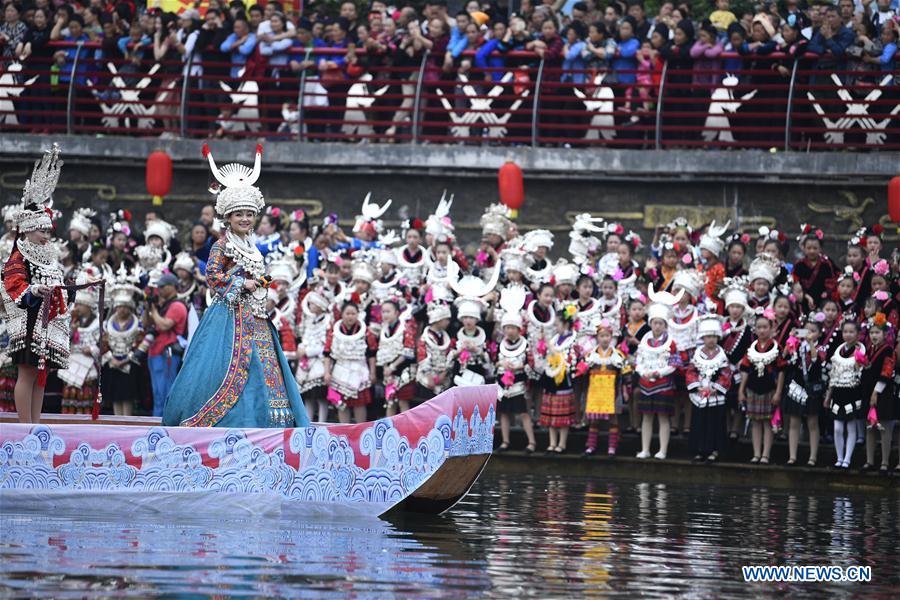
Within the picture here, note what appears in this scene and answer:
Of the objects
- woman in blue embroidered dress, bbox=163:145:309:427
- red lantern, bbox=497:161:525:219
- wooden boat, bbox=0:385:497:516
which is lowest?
wooden boat, bbox=0:385:497:516

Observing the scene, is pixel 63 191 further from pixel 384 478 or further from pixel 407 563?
pixel 407 563

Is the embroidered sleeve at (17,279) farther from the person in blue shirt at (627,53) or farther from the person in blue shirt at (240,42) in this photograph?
the person in blue shirt at (240,42)

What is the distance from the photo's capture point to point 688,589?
7.95 m

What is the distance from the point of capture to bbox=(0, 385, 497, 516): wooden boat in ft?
32.7

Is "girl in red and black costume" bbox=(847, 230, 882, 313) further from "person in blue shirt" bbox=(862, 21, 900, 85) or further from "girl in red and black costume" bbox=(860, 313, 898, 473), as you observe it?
"person in blue shirt" bbox=(862, 21, 900, 85)

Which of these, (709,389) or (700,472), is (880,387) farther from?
(700,472)

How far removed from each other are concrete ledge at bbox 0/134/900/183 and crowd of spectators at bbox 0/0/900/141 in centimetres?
56

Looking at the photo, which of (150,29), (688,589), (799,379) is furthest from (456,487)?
(150,29)

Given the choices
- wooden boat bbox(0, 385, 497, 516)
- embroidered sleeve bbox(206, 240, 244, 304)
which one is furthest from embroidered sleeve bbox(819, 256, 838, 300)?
embroidered sleeve bbox(206, 240, 244, 304)

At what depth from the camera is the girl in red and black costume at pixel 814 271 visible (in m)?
16.5

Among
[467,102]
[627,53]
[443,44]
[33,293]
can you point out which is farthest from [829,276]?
[33,293]

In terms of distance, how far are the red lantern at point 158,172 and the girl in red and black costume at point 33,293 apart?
9273 millimetres

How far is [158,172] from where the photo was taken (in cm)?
2073

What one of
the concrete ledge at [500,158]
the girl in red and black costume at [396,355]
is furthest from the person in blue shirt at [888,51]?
the girl in red and black costume at [396,355]
